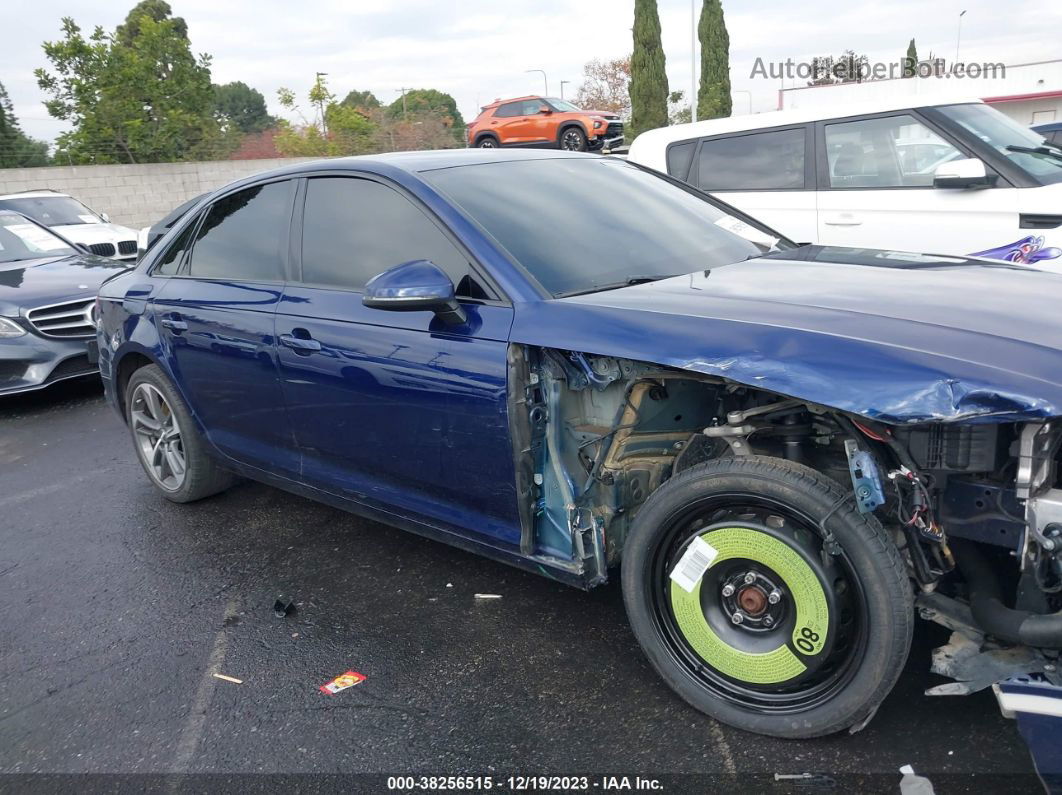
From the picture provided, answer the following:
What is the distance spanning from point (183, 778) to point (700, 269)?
2378 millimetres

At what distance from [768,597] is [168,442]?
3.40 m

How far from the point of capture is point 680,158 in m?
7.15

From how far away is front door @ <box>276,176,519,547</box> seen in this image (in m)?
2.93

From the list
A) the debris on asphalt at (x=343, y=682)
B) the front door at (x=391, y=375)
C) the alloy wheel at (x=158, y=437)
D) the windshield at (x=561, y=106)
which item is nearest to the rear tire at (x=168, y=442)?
the alloy wheel at (x=158, y=437)

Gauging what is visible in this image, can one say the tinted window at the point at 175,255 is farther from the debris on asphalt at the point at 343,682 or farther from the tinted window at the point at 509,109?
the tinted window at the point at 509,109

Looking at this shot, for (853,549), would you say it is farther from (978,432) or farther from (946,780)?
(946,780)

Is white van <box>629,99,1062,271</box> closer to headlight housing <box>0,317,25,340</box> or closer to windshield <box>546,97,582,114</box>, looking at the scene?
headlight housing <box>0,317,25,340</box>

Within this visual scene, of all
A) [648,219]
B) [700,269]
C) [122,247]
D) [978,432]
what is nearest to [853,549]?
[978,432]

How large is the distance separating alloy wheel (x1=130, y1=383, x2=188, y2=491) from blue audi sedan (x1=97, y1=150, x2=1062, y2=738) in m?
0.53

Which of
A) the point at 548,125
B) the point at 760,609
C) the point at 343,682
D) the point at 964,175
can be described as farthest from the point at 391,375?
the point at 548,125

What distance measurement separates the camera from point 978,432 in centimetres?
216

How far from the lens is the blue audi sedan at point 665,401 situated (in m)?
2.22

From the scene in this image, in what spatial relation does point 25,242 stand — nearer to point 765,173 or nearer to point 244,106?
point 765,173

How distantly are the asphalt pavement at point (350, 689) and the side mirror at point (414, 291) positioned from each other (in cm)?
124
